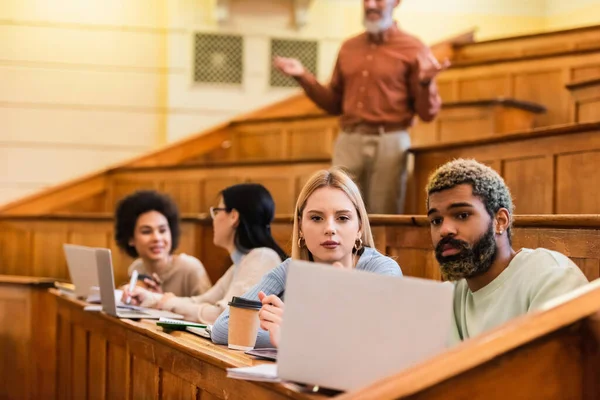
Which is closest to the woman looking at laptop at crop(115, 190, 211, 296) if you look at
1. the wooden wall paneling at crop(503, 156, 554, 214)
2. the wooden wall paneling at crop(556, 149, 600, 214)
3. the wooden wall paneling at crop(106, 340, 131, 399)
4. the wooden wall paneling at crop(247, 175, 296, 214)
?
the wooden wall paneling at crop(106, 340, 131, 399)

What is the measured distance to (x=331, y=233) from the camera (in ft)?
5.64

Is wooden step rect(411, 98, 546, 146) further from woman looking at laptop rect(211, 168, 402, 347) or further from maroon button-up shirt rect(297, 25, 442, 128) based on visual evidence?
woman looking at laptop rect(211, 168, 402, 347)

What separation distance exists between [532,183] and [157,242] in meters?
1.22

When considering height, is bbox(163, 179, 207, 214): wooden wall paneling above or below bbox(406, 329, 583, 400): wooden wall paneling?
above

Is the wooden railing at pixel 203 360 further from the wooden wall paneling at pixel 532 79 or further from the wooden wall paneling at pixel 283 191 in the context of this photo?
the wooden wall paneling at pixel 532 79

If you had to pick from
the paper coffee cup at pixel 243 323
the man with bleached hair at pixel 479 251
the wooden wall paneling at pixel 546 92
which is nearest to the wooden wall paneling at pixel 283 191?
the wooden wall paneling at pixel 546 92

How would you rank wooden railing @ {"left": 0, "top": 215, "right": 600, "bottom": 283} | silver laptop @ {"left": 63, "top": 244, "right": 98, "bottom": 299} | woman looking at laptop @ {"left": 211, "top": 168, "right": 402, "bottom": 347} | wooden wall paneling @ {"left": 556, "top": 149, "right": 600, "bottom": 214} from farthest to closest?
silver laptop @ {"left": 63, "top": 244, "right": 98, "bottom": 299}
wooden wall paneling @ {"left": 556, "top": 149, "right": 600, "bottom": 214}
wooden railing @ {"left": 0, "top": 215, "right": 600, "bottom": 283}
woman looking at laptop @ {"left": 211, "top": 168, "right": 402, "bottom": 347}

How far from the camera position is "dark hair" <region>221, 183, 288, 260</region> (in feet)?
8.27

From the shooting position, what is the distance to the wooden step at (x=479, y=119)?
149 inches

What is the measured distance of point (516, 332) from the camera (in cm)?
113

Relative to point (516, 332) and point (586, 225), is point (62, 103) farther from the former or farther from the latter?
point (516, 332)

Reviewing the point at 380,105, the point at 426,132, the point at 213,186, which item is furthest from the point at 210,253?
the point at 426,132

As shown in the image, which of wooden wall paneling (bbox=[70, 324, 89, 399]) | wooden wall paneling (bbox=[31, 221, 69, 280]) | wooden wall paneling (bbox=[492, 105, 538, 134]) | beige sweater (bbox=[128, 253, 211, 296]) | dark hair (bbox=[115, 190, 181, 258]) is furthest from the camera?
wooden wall paneling (bbox=[31, 221, 69, 280])

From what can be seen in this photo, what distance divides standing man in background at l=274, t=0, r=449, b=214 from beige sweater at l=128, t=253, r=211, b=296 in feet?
2.09
